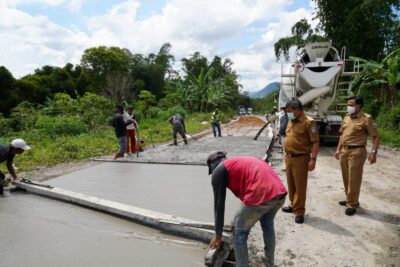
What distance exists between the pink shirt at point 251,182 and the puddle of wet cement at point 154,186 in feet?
5.95

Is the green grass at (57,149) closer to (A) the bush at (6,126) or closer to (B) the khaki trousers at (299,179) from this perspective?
(A) the bush at (6,126)

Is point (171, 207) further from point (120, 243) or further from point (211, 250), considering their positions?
point (211, 250)

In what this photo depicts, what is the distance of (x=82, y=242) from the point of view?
417 cm

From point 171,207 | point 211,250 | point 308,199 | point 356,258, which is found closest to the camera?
point 211,250

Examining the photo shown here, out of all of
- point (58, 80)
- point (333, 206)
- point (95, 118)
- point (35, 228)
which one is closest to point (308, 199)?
point (333, 206)

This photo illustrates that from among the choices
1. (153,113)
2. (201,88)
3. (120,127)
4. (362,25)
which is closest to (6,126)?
(120,127)

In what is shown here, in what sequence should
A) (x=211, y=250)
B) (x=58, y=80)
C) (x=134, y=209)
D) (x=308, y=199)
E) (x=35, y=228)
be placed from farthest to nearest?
(x=58, y=80)
(x=308, y=199)
(x=134, y=209)
(x=35, y=228)
(x=211, y=250)

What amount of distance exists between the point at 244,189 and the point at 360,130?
9.74 ft

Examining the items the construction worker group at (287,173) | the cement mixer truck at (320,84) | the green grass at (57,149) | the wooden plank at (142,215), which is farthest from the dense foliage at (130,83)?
the construction worker group at (287,173)

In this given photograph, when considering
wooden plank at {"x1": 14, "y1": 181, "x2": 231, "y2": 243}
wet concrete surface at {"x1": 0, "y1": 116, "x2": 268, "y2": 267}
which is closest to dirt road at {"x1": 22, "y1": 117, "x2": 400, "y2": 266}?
wooden plank at {"x1": 14, "y1": 181, "x2": 231, "y2": 243}

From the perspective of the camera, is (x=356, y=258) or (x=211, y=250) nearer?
(x=211, y=250)

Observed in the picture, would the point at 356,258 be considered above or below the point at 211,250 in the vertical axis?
below

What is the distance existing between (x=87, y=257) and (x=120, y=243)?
474mm

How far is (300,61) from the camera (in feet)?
37.1
